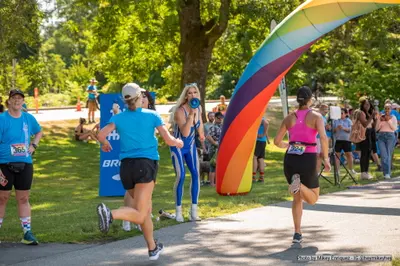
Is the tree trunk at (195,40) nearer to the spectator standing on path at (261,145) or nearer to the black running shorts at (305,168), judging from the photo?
the spectator standing on path at (261,145)

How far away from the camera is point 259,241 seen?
996cm

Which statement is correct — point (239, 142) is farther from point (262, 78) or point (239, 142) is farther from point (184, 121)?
point (184, 121)

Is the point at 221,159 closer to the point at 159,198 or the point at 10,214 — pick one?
the point at 159,198

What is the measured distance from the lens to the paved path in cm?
882

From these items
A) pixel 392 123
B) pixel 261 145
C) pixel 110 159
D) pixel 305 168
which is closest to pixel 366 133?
pixel 392 123

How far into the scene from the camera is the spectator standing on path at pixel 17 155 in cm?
988

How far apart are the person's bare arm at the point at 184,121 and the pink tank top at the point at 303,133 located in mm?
1654

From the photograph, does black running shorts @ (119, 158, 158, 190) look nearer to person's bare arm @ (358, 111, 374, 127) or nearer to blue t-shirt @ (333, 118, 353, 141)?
person's bare arm @ (358, 111, 374, 127)

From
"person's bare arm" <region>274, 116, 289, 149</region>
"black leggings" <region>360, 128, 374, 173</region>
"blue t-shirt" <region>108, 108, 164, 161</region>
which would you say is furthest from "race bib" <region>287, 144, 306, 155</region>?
"black leggings" <region>360, 128, 374, 173</region>

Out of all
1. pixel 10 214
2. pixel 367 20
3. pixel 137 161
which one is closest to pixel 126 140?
pixel 137 161

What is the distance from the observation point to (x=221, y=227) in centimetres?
1112

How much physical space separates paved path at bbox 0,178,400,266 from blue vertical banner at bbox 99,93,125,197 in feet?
11.5

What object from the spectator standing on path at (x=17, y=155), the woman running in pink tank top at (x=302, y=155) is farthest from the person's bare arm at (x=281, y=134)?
the spectator standing on path at (x=17, y=155)

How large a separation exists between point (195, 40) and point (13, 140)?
18501mm
